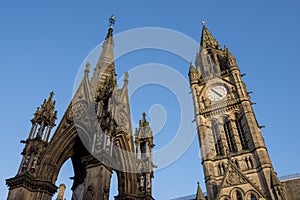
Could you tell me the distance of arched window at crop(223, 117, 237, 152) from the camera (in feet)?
112

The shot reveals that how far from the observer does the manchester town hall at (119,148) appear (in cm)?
1220

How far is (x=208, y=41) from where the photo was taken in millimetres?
53500

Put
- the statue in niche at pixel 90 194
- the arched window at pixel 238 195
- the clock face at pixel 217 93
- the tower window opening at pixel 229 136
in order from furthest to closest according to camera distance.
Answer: the clock face at pixel 217 93 < the tower window opening at pixel 229 136 < the arched window at pixel 238 195 < the statue in niche at pixel 90 194

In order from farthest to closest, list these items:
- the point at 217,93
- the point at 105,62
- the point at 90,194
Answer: the point at 217,93 → the point at 105,62 → the point at 90,194

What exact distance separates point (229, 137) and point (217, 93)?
25.6 ft

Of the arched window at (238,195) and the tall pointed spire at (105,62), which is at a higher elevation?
the tall pointed spire at (105,62)

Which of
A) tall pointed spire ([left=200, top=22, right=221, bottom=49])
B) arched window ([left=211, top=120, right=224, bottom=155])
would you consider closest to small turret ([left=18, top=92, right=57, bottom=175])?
arched window ([left=211, top=120, right=224, bottom=155])

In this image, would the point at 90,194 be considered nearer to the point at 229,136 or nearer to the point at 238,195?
the point at 238,195

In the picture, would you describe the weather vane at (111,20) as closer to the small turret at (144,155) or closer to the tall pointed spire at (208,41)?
the small turret at (144,155)

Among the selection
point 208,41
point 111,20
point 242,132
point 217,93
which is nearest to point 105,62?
point 111,20

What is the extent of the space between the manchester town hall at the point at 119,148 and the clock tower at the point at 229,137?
0.33 ft

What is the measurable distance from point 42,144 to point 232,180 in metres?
21.6

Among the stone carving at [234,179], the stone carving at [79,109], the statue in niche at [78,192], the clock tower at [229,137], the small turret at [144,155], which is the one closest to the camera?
the small turret at [144,155]

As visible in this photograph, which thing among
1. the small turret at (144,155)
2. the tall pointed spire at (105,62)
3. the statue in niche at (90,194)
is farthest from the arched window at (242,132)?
the statue in niche at (90,194)
